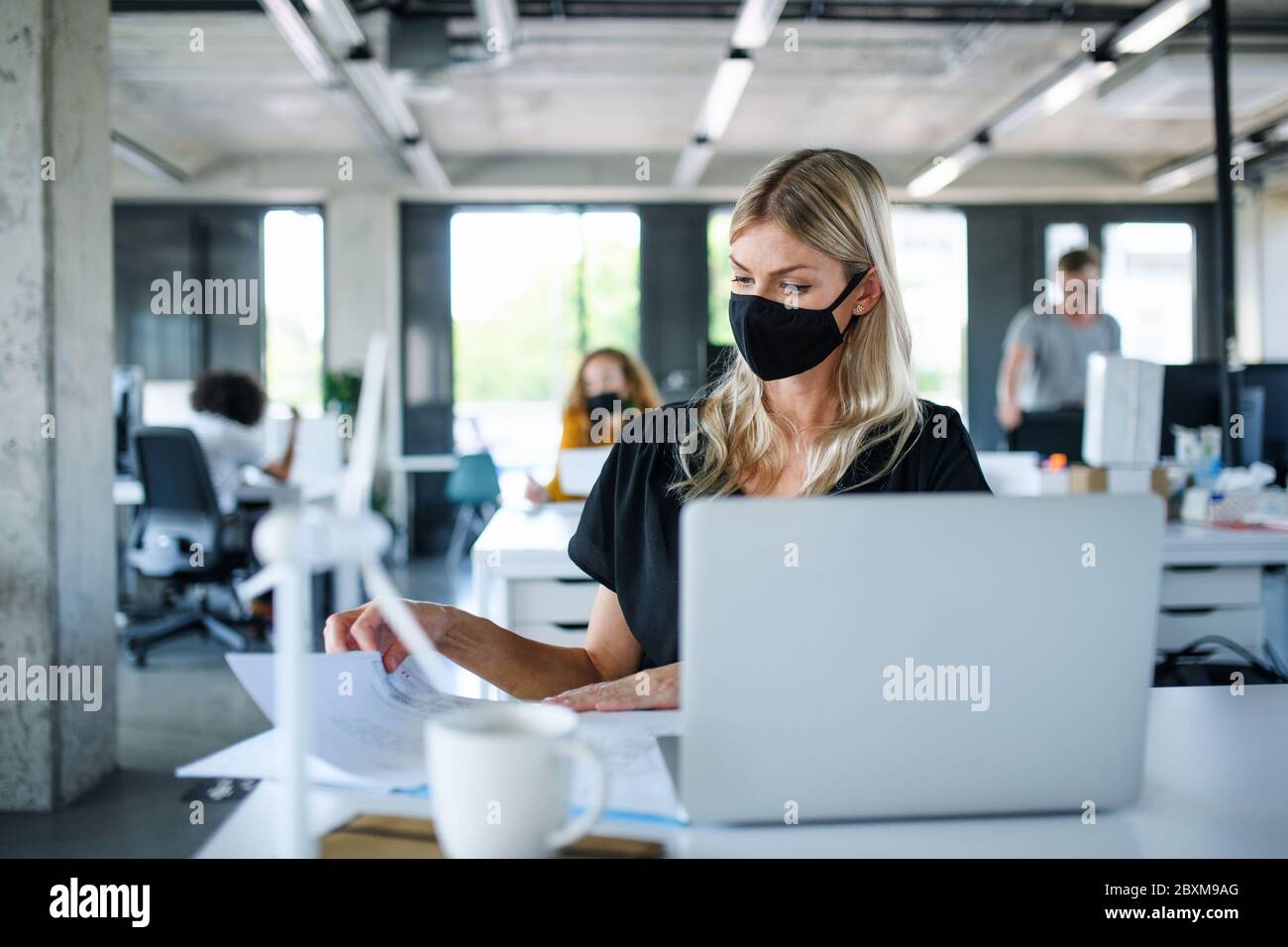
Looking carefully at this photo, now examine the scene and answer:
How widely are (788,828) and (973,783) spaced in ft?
Result: 0.48

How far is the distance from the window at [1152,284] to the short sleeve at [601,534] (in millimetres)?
9289

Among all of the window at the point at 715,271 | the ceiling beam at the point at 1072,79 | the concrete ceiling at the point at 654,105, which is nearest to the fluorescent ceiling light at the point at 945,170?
the ceiling beam at the point at 1072,79

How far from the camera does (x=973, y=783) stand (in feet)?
2.56

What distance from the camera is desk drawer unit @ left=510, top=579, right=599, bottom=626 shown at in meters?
2.48

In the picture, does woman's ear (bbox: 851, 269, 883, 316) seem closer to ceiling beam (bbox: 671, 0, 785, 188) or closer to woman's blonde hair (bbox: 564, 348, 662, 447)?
woman's blonde hair (bbox: 564, 348, 662, 447)

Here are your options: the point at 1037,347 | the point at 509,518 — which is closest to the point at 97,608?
the point at 509,518

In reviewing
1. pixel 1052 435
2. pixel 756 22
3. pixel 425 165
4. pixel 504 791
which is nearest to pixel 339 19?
pixel 756 22

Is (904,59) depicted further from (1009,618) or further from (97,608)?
(1009,618)

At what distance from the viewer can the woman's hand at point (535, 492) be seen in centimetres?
342

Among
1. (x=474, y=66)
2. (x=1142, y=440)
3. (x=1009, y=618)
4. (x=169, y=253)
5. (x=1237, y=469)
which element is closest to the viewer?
(x=1009, y=618)

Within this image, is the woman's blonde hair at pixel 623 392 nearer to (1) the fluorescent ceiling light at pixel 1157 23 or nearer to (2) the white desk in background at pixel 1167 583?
(2) the white desk in background at pixel 1167 583

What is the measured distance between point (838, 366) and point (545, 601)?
116 centimetres

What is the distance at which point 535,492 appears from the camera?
3.44 meters

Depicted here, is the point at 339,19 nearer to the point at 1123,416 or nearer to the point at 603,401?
the point at 603,401
